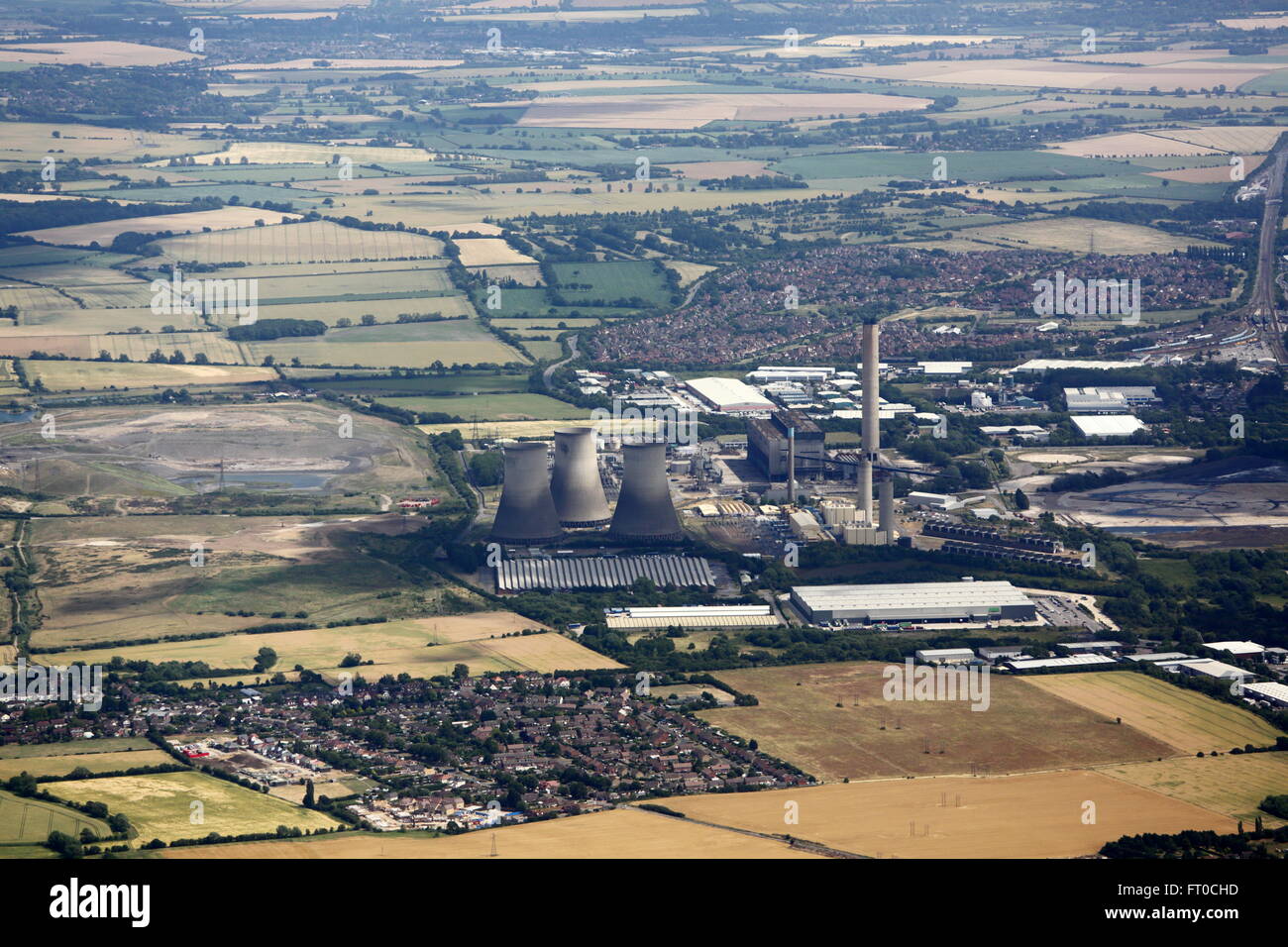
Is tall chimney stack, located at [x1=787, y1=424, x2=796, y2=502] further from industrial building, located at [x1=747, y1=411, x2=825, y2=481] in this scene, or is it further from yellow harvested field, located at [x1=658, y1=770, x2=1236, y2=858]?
yellow harvested field, located at [x1=658, y1=770, x2=1236, y2=858]

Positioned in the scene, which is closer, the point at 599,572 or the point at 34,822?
the point at 34,822

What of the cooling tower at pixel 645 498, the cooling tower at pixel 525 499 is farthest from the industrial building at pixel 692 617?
the cooling tower at pixel 525 499

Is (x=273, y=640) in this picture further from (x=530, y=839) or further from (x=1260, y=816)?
(x=1260, y=816)

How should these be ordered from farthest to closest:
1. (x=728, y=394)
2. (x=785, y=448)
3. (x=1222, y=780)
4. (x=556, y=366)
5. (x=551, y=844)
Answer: (x=556, y=366)
(x=728, y=394)
(x=785, y=448)
(x=1222, y=780)
(x=551, y=844)

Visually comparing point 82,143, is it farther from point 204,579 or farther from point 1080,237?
point 204,579

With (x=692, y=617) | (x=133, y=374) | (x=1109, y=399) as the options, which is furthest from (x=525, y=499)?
(x=133, y=374)

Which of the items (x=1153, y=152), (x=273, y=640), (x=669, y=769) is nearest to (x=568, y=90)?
(x=1153, y=152)
